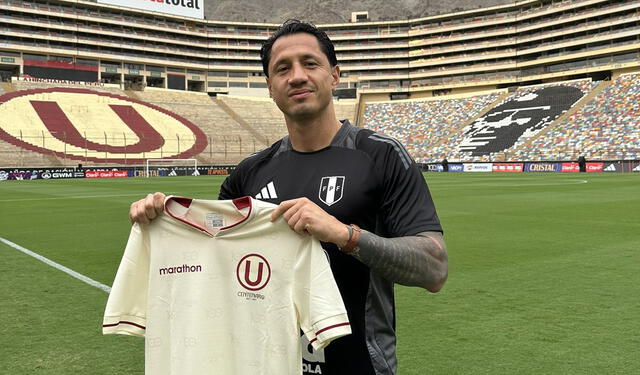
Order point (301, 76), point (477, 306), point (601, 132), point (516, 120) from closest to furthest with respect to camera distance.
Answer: point (301, 76)
point (477, 306)
point (601, 132)
point (516, 120)

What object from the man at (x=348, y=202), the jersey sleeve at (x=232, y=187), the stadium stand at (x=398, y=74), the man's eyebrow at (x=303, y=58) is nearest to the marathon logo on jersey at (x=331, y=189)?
the man at (x=348, y=202)

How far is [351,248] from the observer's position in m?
2.10

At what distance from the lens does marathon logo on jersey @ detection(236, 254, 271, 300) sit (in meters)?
2.43

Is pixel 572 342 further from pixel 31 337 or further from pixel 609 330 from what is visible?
pixel 31 337

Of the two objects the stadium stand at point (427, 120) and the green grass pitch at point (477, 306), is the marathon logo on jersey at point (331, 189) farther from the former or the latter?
the stadium stand at point (427, 120)

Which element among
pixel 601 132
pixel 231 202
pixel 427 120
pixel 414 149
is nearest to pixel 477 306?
pixel 231 202

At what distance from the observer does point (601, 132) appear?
174ft

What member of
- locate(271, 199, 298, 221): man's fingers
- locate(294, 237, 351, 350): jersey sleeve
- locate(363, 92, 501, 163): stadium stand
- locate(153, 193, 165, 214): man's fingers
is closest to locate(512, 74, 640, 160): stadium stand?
locate(363, 92, 501, 163): stadium stand

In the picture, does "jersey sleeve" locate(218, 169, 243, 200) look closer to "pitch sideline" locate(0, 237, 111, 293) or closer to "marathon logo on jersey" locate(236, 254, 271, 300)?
"marathon logo on jersey" locate(236, 254, 271, 300)

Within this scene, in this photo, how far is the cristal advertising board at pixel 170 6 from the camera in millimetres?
92500

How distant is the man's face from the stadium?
8.68 ft

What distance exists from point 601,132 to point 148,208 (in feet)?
191

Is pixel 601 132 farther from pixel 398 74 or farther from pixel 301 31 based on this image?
pixel 301 31

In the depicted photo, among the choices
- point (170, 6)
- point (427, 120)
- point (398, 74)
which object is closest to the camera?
point (427, 120)
